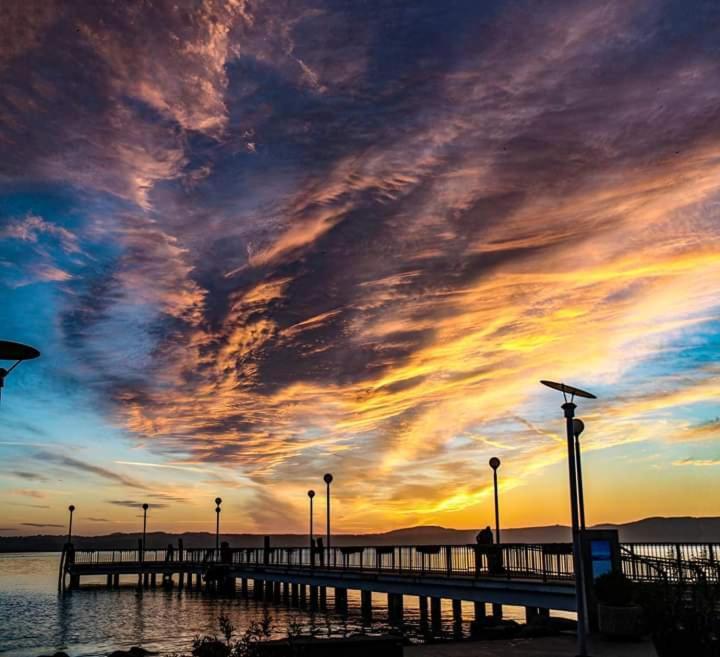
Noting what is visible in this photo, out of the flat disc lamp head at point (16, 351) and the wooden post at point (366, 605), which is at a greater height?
the flat disc lamp head at point (16, 351)

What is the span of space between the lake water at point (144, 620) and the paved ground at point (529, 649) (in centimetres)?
1935

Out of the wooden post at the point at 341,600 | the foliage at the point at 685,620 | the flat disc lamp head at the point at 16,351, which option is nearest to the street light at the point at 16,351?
the flat disc lamp head at the point at 16,351

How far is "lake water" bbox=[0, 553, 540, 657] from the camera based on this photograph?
42.8m

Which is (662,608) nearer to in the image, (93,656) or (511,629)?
(511,629)

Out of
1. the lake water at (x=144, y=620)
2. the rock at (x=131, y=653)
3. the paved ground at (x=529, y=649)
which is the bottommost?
the lake water at (x=144, y=620)

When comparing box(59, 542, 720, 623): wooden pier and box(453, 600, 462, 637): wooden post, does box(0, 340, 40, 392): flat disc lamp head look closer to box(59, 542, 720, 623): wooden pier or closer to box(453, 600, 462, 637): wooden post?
box(59, 542, 720, 623): wooden pier

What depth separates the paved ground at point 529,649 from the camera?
18.6 metres

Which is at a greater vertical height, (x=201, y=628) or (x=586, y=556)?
(x=586, y=556)

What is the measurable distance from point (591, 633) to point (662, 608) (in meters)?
2.77

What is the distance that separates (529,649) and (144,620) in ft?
140

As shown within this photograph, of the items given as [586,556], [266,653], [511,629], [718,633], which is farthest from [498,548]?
[266,653]

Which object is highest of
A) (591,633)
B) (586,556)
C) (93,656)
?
(586,556)

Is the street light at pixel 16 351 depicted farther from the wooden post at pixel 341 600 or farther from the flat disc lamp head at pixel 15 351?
the wooden post at pixel 341 600

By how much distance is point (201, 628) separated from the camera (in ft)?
162
